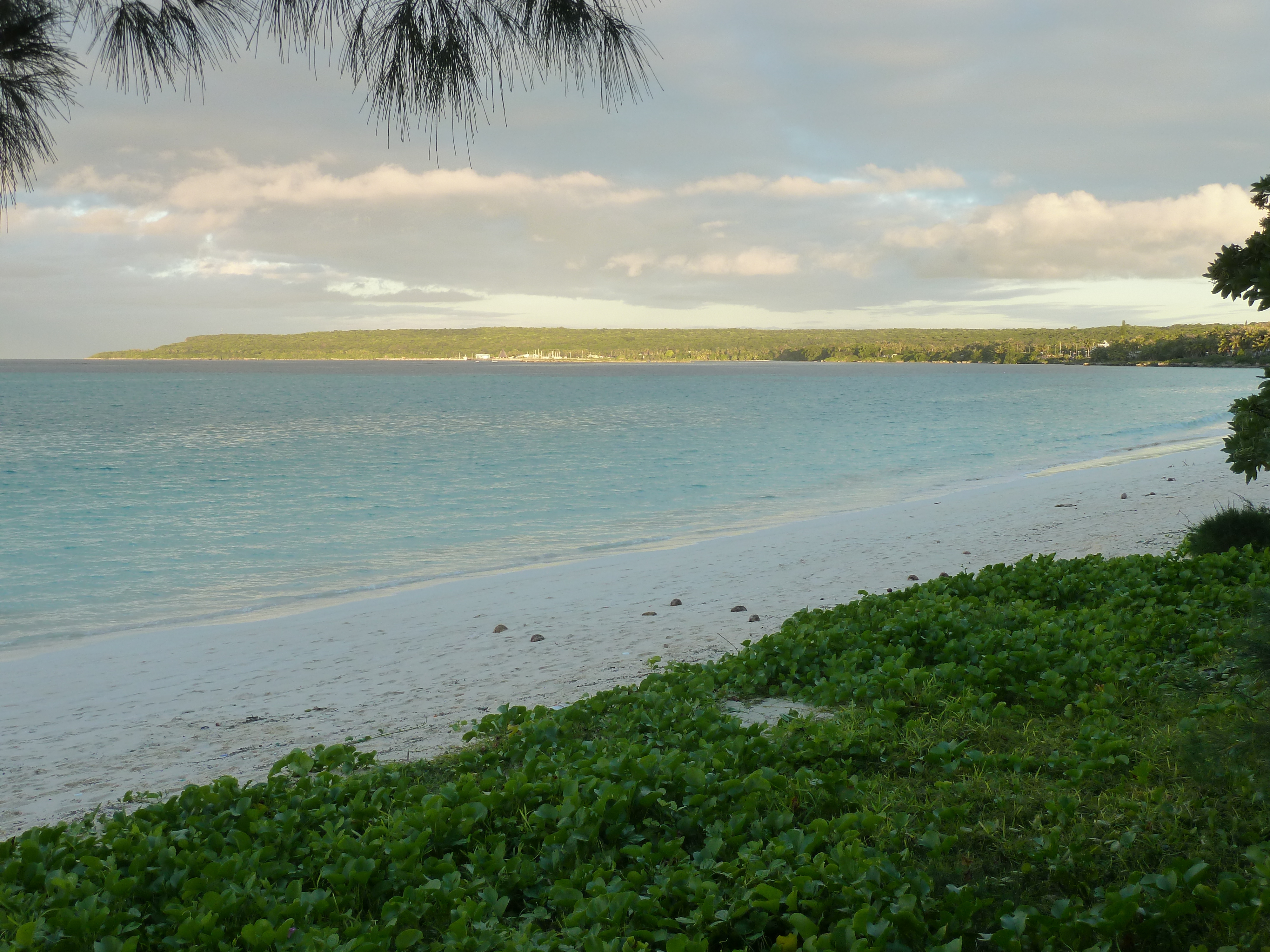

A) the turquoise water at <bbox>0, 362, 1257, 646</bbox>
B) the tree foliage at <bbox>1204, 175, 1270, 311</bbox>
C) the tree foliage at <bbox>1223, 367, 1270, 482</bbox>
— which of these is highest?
the tree foliage at <bbox>1204, 175, 1270, 311</bbox>

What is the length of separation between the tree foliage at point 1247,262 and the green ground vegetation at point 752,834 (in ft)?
9.52

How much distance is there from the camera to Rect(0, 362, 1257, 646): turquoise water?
15609mm

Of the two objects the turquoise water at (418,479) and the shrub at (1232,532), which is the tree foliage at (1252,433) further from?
the turquoise water at (418,479)

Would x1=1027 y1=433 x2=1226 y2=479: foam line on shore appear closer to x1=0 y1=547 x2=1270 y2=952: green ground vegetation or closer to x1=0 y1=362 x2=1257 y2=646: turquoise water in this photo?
x1=0 y1=362 x2=1257 y2=646: turquoise water

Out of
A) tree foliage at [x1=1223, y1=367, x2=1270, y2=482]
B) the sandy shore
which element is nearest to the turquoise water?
the sandy shore

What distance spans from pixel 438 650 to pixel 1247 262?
26.6ft

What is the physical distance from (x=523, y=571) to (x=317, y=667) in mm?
5978

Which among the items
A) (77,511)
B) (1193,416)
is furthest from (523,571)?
(1193,416)

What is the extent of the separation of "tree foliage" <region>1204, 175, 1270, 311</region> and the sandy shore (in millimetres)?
4959

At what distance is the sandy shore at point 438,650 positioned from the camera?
619 cm

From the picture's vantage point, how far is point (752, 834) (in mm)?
3648

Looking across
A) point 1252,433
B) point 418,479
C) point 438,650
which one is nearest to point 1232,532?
point 1252,433

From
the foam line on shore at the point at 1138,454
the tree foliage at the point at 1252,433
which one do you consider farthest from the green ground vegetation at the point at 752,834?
the foam line on shore at the point at 1138,454

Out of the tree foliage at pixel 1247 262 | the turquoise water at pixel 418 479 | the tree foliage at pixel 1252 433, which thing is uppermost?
the tree foliage at pixel 1247 262
